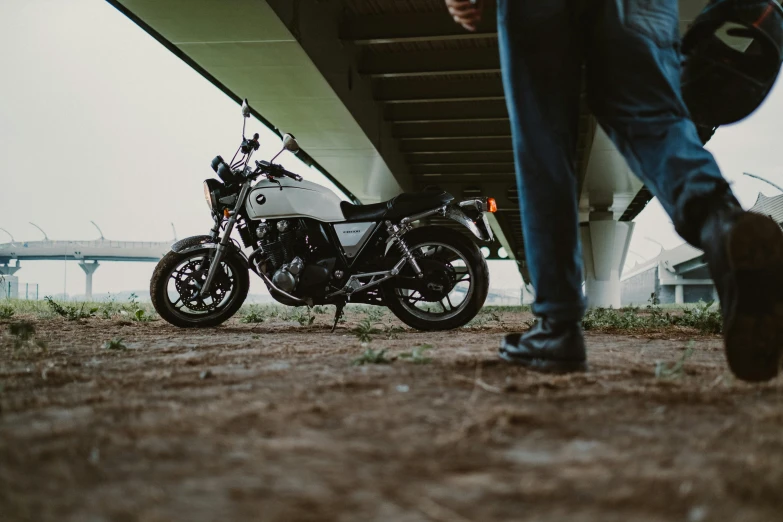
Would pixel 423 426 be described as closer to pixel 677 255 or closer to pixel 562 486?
pixel 562 486

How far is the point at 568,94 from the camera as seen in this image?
252 centimetres

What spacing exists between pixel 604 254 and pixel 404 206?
23.5 m

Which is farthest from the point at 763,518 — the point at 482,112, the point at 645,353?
the point at 482,112

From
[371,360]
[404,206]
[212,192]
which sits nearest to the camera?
[371,360]

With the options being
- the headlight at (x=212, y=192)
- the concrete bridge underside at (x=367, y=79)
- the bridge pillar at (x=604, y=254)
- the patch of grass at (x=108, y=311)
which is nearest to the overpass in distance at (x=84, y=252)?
the bridge pillar at (x=604, y=254)

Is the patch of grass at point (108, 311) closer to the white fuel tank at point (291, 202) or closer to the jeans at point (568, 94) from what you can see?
the white fuel tank at point (291, 202)

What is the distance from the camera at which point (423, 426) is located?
158 centimetres

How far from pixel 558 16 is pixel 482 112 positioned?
11.3 meters

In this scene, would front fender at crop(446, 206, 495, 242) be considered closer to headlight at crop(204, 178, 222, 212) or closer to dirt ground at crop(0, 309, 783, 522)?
headlight at crop(204, 178, 222, 212)

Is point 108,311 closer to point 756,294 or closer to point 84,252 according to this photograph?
point 756,294

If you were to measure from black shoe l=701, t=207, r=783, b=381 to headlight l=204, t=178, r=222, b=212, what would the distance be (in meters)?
5.57

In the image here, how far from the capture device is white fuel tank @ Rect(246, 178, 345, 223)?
6.42m

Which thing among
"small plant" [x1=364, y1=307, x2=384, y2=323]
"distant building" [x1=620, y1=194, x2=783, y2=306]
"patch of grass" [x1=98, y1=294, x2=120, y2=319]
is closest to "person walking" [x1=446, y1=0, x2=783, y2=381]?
"small plant" [x1=364, y1=307, x2=384, y2=323]

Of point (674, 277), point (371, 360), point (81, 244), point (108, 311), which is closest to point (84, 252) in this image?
point (81, 244)
